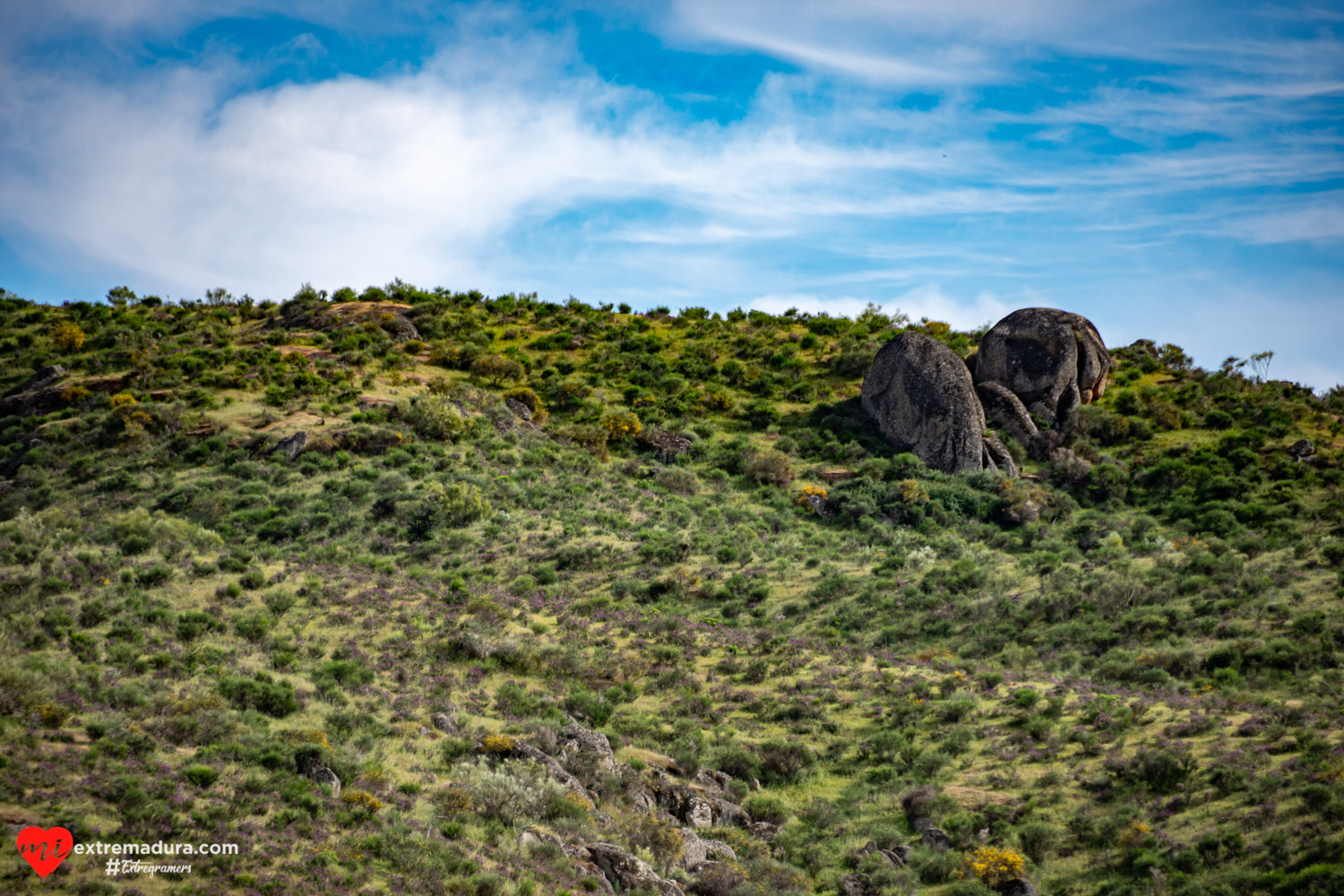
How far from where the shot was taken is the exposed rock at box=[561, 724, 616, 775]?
15562mm

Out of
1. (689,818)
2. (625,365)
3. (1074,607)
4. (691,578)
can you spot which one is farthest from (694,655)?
(625,365)

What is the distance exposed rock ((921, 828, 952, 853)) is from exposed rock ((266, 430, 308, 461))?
96.3ft

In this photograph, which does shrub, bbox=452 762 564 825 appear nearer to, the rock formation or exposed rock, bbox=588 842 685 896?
exposed rock, bbox=588 842 685 896

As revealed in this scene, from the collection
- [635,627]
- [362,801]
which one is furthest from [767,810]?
[635,627]

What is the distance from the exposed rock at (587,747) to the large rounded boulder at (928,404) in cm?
2667

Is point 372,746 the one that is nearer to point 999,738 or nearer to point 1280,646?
point 999,738

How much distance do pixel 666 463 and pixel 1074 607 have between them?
20.4 meters

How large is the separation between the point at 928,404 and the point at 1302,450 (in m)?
17.7

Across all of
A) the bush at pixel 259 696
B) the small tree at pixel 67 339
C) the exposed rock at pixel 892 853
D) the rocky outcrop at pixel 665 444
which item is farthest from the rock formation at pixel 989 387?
the small tree at pixel 67 339

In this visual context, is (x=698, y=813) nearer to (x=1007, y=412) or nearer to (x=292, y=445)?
(x=292, y=445)

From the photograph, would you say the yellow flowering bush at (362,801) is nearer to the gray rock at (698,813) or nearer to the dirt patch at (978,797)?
the gray rock at (698,813)

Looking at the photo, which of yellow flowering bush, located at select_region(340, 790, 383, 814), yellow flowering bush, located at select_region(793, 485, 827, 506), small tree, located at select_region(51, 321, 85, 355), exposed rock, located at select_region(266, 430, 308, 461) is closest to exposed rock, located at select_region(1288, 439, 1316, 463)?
yellow flowering bush, located at select_region(793, 485, 827, 506)

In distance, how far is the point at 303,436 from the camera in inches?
1304

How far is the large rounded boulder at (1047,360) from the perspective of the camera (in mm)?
40719
